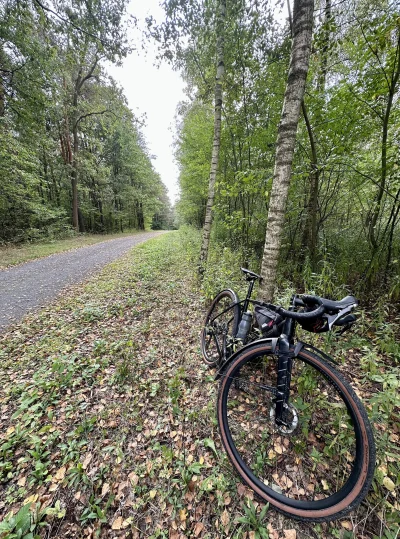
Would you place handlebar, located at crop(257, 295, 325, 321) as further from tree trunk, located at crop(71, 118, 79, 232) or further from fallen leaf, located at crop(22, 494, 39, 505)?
tree trunk, located at crop(71, 118, 79, 232)

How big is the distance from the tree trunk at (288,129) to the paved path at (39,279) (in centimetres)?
499

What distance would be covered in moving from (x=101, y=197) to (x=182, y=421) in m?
21.7

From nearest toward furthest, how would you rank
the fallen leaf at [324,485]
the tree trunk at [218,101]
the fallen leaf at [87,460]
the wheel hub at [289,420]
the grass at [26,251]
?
the fallen leaf at [324,485], the wheel hub at [289,420], the fallen leaf at [87,460], the tree trunk at [218,101], the grass at [26,251]

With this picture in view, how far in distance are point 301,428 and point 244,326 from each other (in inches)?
39.1

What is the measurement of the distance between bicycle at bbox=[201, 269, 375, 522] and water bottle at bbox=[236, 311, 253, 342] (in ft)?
1.11

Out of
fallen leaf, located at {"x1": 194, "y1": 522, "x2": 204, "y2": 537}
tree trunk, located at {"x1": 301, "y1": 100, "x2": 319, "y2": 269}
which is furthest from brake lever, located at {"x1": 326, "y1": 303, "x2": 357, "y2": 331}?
tree trunk, located at {"x1": 301, "y1": 100, "x2": 319, "y2": 269}

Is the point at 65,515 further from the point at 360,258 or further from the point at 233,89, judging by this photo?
the point at 233,89

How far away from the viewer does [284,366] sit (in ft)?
4.98

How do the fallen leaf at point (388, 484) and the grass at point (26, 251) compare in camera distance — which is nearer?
the fallen leaf at point (388, 484)

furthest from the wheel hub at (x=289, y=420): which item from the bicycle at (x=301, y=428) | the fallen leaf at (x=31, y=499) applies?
the fallen leaf at (x=31, y=499)

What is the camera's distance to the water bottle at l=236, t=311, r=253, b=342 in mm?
2230

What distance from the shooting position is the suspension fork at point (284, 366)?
148 cm

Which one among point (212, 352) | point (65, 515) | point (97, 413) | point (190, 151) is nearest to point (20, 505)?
point (65, 515)

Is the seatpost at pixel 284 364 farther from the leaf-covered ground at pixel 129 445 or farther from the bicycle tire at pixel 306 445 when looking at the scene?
the leaf-covered ground at pixel 129 445
